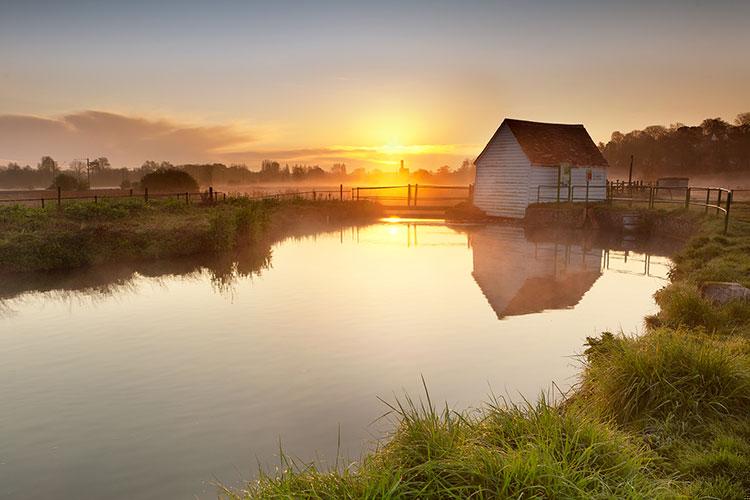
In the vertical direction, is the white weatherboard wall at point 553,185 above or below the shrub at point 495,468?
above

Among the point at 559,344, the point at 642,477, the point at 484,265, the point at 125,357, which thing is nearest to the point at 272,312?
the point at 125,357

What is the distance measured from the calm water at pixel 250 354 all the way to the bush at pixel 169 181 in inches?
1377

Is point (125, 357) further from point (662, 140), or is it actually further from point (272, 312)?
point (662, 140)

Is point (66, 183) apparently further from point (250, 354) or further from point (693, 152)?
point (693, 152)

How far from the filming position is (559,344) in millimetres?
10297

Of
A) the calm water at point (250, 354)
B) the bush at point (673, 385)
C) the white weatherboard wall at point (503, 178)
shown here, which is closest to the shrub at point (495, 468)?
the bush at point (673, 385)

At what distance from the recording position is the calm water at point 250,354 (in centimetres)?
649

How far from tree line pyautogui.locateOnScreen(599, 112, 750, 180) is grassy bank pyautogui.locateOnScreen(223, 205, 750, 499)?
68808 mm

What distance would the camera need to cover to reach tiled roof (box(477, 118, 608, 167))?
112 feet

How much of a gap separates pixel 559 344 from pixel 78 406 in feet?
26.8

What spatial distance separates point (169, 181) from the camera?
5234cm

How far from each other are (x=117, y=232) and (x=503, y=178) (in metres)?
23.5

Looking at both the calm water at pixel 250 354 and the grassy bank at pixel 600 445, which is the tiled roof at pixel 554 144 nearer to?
the calm water at pixel 250 354

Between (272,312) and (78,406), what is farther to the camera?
(272,312)
